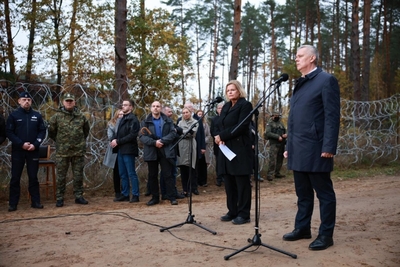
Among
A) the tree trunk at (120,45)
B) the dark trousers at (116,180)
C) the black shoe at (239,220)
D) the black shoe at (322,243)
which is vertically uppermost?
the tree trunk at (120,45)

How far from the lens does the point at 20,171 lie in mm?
6930

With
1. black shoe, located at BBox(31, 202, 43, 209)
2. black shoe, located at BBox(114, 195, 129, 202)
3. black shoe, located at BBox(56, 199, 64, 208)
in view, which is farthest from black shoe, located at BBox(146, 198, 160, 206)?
black shoe, located at BBox(31, 202, 43, 209)

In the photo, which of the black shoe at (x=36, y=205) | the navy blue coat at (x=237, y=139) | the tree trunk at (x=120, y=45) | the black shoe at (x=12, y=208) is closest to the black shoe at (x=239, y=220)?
the navy blue coat at (x=237, y=139)

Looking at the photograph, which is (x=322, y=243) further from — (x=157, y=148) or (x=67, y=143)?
(x=67, y=143)

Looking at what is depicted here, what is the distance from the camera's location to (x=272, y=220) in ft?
18.6

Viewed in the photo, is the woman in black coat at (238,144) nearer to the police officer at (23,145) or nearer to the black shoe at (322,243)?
the black shoe at (322,243)

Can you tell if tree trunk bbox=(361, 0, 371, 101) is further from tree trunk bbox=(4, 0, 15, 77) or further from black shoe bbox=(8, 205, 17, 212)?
black shoe bbox=(8, 205, 17, 212)

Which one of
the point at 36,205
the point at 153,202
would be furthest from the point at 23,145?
the point at 153,202

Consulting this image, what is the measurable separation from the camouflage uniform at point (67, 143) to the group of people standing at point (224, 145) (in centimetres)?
2

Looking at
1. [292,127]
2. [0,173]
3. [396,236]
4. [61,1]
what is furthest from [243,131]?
[61,1]

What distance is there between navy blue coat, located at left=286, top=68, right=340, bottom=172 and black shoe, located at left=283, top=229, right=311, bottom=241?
28.9 inches

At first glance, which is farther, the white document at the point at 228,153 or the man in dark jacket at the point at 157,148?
the man in dark jacket at the point at 157,148

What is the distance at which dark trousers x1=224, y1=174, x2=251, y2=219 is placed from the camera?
17.8 feet

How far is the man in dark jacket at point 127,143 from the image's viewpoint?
296 inches
